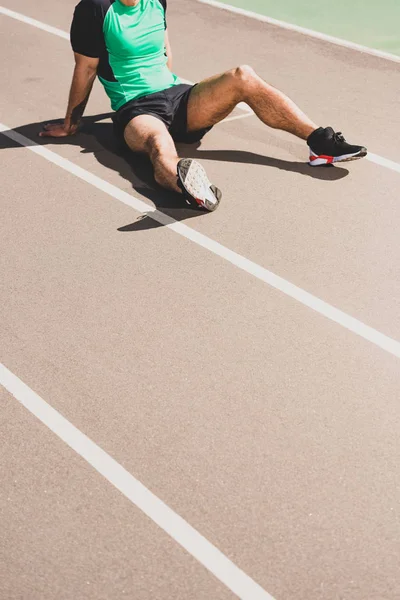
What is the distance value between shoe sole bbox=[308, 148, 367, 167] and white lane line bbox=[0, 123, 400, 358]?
138 centimetres

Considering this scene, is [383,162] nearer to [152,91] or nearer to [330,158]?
[330,158]

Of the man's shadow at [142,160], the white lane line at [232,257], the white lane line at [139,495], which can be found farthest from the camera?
the man's shadow at [142,160]

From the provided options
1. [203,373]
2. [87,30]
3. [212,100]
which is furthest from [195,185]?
[203,373]

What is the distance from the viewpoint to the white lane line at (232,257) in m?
5.07

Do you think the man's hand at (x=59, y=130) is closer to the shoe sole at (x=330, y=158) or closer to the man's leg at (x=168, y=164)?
the man's leg at (x=168, y=164)

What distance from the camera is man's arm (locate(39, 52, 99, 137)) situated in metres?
7.02

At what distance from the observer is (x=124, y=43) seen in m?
6.98

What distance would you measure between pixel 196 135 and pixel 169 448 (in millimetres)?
3670

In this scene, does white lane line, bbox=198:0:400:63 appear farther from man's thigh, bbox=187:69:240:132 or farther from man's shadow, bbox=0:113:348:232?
man's thigh, bbox=187:69:240:132

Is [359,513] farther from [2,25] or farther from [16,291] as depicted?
[2,25]

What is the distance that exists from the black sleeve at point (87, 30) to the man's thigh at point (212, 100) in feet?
2.76

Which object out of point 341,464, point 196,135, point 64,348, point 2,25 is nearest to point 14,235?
point 64,348

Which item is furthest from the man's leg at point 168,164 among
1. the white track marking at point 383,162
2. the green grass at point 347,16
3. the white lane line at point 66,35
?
the green grass at point 347,16

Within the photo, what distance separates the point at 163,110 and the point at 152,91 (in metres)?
0.20
